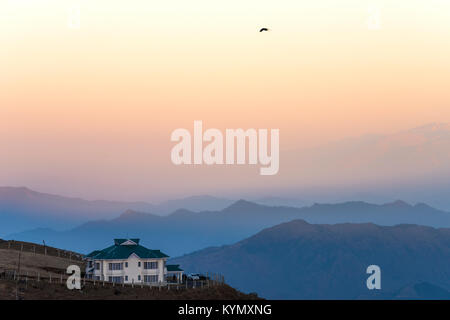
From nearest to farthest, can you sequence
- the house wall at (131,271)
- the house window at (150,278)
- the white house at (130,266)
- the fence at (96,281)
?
the fence at (96,281) → the house wall at (131,271) → the white house at (130,266) → the house window at (150,278)

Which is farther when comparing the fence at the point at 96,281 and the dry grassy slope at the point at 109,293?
the fence at the point at 96,281

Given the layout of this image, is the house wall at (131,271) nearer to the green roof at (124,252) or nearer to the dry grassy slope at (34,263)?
the green roof at (124,252)

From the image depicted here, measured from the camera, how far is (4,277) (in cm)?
10581

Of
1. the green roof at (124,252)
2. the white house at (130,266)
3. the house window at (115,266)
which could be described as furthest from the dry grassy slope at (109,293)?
the green roof at (124,252)

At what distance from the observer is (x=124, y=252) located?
391ft

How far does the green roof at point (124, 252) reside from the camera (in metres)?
118

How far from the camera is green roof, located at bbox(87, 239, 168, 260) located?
11825cm

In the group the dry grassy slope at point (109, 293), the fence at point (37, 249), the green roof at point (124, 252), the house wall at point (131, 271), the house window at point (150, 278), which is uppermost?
the fence at point (37, 249)

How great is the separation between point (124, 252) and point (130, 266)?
2.90 m

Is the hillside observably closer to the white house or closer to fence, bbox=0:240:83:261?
the white house
